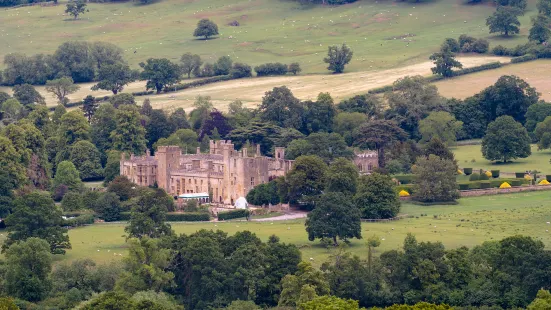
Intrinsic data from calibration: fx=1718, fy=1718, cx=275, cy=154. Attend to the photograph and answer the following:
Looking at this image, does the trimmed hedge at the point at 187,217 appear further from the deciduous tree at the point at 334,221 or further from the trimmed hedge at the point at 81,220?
the deciduous tree at the point at 334,221

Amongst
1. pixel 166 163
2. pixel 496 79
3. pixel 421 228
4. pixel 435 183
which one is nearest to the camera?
pixel 421 228

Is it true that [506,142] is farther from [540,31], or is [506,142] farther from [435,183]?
[540,31]

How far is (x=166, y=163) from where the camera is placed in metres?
142

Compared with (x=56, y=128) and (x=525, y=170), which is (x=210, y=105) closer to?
(x=56, y=128)

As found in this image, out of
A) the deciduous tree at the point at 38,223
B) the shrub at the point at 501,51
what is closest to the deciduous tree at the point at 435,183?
the deciduous tree at the point at 38,223

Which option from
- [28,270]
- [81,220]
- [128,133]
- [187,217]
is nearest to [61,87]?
Result: [128,133]

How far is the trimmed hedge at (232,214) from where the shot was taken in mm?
129875

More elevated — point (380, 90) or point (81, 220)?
point (380, 90)

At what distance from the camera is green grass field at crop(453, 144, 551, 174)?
14625cm

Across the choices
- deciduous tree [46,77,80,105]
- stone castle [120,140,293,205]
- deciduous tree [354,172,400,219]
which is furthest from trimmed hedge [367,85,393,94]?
deciduous tree [354,172,400,219]

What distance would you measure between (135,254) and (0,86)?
96.7m

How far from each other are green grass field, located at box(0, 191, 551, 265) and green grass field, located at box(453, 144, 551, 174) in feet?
40.6

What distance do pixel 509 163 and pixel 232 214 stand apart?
1199 inches

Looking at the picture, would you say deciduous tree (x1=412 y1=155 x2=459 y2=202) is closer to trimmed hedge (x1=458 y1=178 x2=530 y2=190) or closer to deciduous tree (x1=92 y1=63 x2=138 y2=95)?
trimmed hedge (x1=458 y1=178 x2=530 y2=190)
